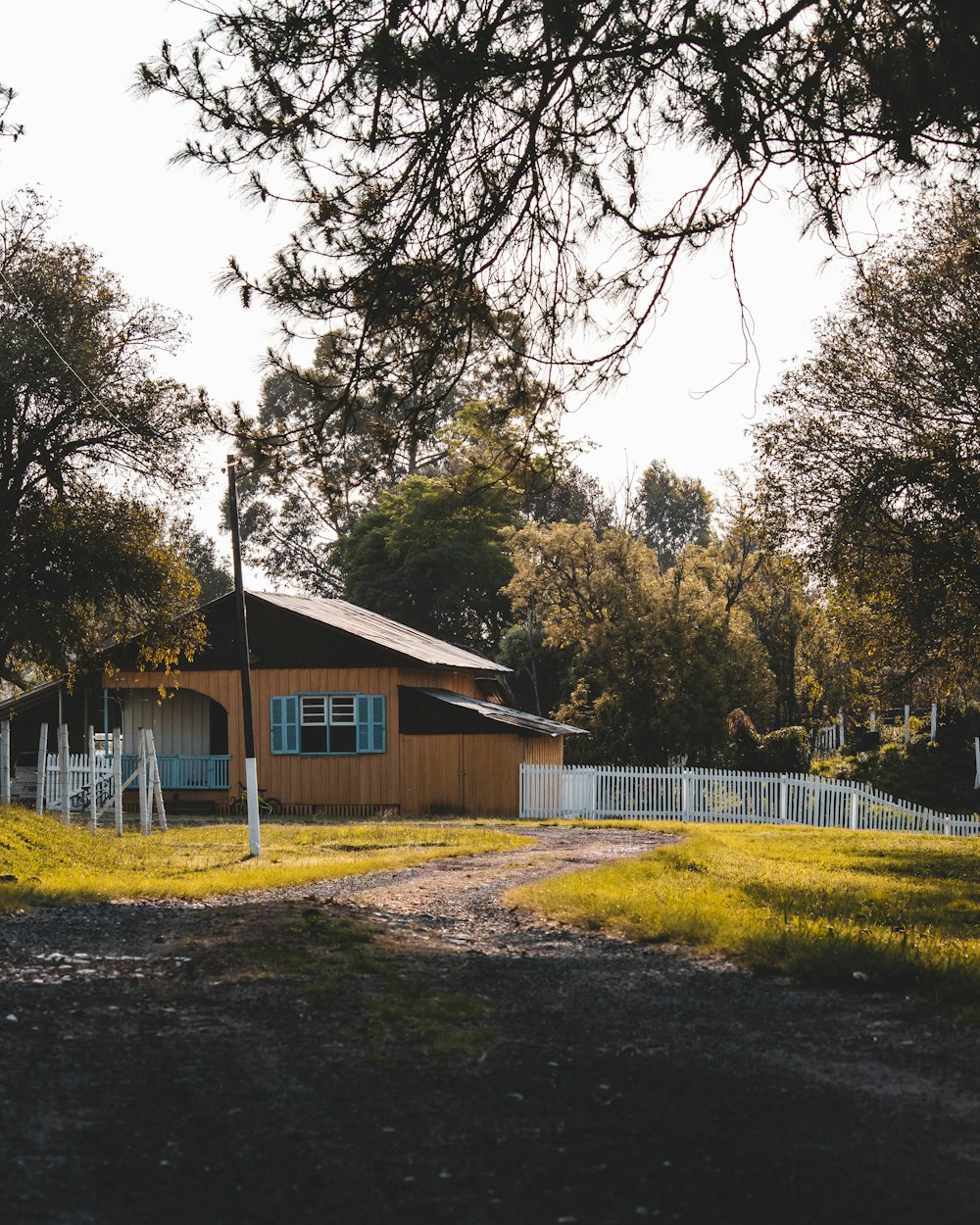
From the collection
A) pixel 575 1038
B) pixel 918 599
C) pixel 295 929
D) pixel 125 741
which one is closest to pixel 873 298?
pixel 918 599

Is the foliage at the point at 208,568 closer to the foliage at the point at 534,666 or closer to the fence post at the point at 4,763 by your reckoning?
the foliage at the point at 534,666

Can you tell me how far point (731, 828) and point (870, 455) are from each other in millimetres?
8558

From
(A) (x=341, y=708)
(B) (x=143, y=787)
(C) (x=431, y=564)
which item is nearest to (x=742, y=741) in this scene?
(A) (x=341, y=708)

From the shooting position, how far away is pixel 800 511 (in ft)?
74.3

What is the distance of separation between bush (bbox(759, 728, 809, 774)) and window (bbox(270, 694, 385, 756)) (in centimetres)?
1241

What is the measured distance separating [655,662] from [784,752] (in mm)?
4693

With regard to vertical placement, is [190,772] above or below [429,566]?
below

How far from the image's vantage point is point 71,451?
23.8 metres

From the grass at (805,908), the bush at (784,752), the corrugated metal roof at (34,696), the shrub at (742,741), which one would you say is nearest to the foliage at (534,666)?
the shrub at (742,741)

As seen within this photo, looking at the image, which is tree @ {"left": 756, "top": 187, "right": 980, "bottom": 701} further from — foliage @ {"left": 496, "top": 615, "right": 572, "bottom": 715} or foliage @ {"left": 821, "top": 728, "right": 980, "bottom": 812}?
foliage @ {"left": 496, "top": 615, "right": 572, "bottom": 715}

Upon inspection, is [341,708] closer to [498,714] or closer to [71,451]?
[498,714]

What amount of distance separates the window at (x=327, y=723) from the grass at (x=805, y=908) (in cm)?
1508

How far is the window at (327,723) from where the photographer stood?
3347 cm

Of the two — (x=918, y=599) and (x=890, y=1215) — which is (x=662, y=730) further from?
(x=890, y=1215)
